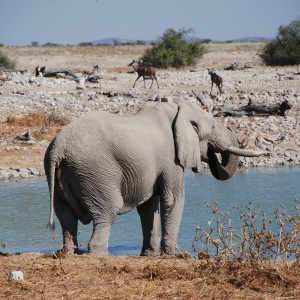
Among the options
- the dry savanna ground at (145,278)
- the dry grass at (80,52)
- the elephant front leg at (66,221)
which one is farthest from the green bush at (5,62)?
the dry savanna ground at (145,278)

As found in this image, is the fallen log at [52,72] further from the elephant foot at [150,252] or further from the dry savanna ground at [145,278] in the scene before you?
the dry savanna ground at [145,278]

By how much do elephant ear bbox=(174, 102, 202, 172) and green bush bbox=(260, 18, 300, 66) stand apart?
109 ft

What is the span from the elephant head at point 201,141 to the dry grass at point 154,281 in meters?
2.14

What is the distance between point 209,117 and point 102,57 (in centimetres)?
4909

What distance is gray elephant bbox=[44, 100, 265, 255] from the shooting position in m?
8.37

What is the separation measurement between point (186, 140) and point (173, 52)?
1299 inches

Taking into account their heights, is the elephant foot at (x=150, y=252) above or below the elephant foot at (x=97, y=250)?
below

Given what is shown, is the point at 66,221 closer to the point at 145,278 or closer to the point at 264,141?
the point at 145,278

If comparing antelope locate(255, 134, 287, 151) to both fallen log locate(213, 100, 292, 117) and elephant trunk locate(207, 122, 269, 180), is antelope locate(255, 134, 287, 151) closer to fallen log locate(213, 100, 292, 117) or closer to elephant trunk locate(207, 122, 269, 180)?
fallen log locate(213, 100, 292, 117)

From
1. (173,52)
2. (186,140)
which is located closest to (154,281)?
(186,140)

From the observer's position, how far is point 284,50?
42.2m

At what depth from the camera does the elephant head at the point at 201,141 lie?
9.05m

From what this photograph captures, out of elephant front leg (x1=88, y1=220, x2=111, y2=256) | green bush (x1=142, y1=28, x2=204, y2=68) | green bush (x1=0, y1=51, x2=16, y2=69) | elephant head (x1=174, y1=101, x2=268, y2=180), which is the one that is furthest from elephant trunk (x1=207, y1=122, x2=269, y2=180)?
green bush (x1=0, y1=51, x2=16, y2=69)

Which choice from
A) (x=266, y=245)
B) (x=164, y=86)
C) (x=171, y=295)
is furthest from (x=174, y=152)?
(x=164, y=86)
